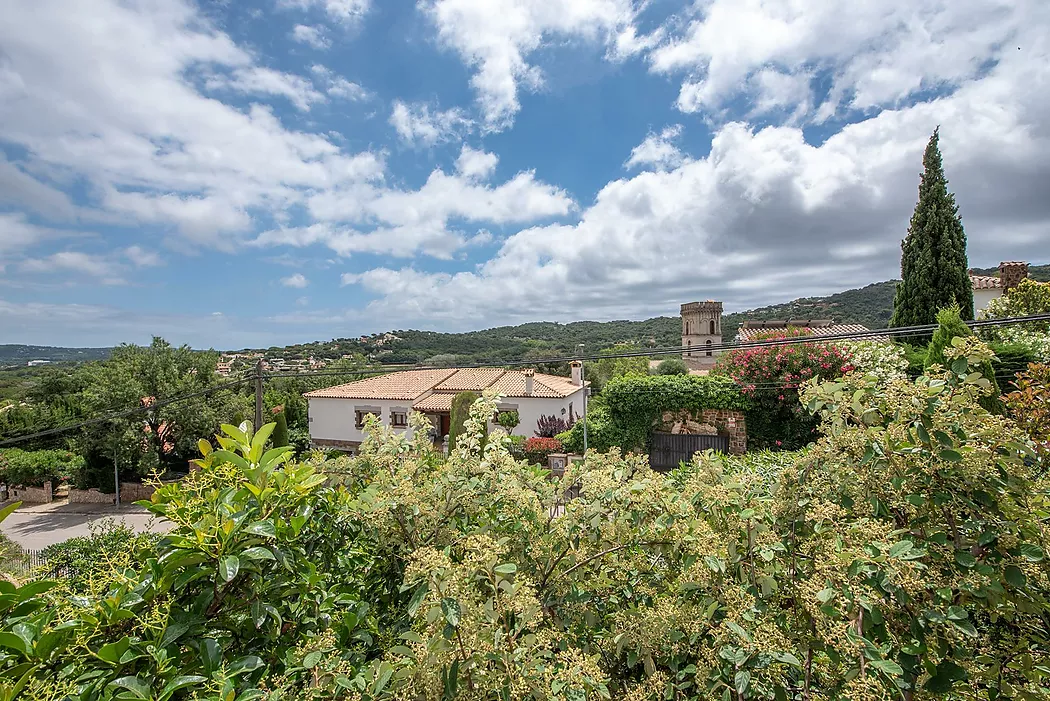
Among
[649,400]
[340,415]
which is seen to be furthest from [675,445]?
[340,415]

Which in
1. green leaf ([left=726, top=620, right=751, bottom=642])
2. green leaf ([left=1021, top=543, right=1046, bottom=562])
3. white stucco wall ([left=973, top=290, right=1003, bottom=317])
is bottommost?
green leaf ([left=726, top=620, right=751, bottom=642])

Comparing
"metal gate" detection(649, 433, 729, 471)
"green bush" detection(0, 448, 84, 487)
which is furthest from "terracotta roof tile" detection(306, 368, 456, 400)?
"metal gate" detection(649, 433, 729, 471)

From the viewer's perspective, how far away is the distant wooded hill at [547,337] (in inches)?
1465

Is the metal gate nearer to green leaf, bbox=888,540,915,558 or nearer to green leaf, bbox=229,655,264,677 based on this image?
green leaf, bbox=888,540,915,558

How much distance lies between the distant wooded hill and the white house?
27.1ft

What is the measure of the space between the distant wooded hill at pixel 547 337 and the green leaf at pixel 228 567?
31566 mm

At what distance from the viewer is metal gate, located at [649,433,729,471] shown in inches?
535

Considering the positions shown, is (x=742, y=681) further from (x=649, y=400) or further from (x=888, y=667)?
(x=649, y=400)

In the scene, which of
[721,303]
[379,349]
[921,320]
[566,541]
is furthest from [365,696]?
[379,349]

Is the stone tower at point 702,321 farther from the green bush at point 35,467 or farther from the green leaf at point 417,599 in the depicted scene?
the green leaf at point 417,599

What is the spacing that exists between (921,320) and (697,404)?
8.33 m

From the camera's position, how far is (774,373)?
40.3 ft

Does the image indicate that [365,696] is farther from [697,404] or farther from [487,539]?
[697,404]

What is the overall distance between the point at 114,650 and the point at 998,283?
29049 mm
